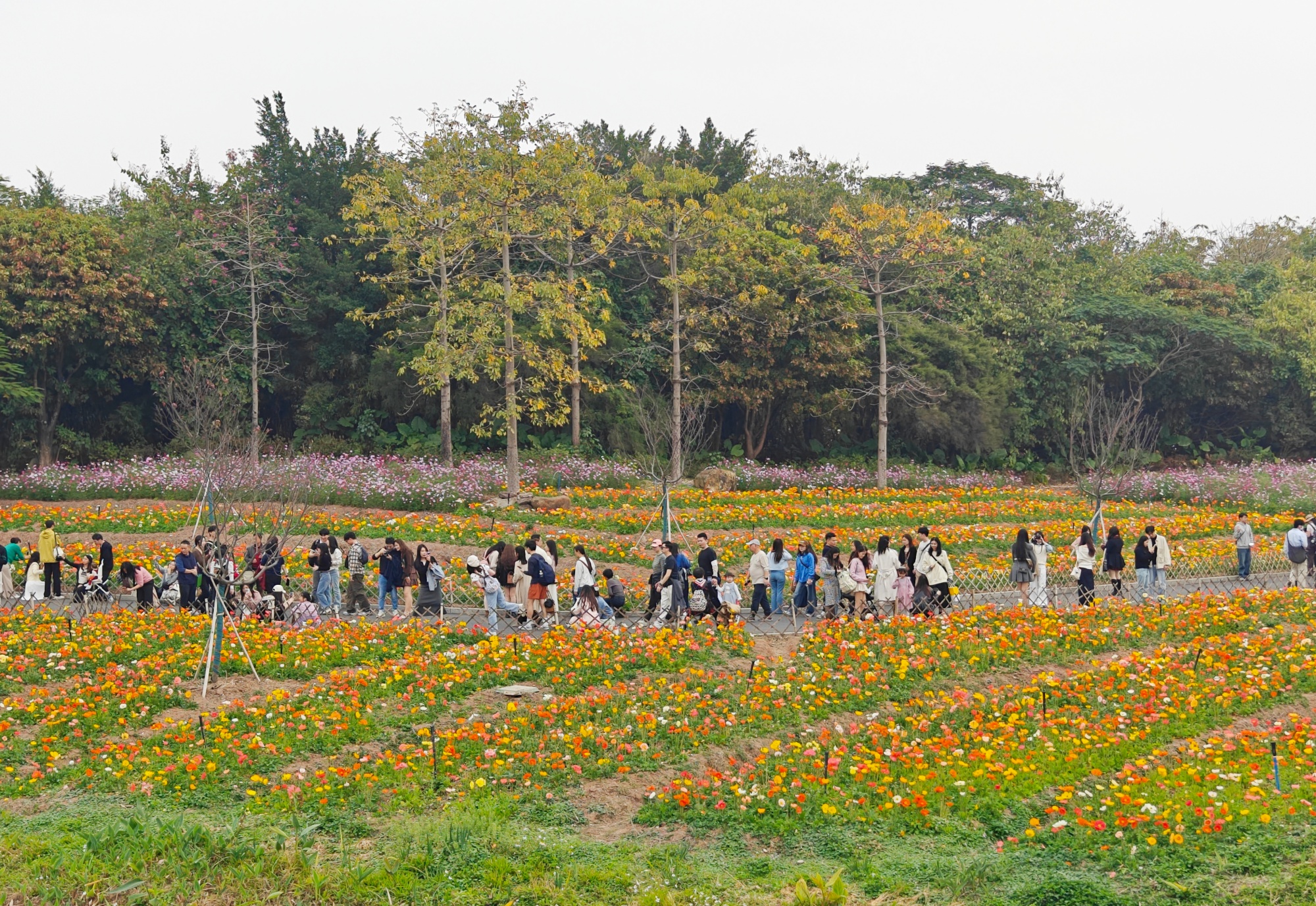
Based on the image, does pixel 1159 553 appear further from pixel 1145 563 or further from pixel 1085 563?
pixel 1085 563

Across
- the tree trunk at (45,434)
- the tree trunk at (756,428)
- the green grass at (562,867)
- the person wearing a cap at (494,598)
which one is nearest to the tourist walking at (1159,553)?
the person wearing a cap at (494,598)

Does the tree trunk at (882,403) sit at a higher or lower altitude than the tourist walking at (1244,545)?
higher

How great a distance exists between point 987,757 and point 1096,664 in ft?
14.2

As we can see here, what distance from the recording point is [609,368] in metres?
40.4

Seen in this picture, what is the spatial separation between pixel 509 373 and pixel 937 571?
14934 mm

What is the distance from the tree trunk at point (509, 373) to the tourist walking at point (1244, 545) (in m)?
16.1

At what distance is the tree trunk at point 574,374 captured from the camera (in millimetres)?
32219

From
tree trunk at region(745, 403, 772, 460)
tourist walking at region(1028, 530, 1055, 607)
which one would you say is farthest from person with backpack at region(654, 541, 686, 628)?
tree trunk at region(745, 403, 772, 460)

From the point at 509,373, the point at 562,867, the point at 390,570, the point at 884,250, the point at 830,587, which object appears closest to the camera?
the point at 562,867

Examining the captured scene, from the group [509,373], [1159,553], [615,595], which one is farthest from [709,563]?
[509,373]

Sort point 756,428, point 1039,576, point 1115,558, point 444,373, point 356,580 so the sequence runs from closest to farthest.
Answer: point 356,580, point 1039,576, point 1115,558, point 444,373, point 756,428

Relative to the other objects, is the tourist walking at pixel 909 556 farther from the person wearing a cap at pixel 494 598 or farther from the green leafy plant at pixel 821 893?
the green leafy plant at pixel 821 893

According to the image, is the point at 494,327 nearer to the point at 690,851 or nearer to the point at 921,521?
the point at 921,521

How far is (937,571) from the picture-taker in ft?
58.2
